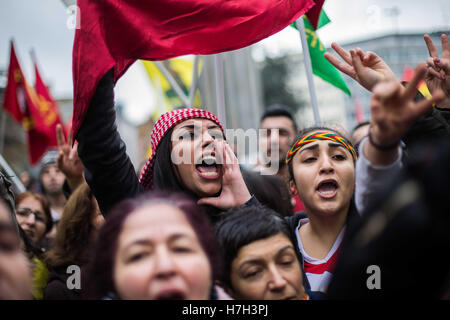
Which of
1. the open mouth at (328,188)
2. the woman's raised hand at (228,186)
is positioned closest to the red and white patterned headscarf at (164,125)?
the woman's raised hand at (228,186)

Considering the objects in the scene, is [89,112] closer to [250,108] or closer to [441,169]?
[441,169]

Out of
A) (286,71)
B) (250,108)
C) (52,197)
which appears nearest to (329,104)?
(286,71)

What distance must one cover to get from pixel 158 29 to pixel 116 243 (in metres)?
1.55

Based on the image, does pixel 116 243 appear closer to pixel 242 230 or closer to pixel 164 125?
pixel 242 230

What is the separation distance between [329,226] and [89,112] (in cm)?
130

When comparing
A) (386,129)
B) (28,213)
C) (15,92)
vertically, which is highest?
(15,92)

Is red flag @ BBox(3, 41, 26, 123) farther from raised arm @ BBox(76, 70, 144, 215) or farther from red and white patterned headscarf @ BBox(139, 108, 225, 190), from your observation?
raised arm @ BBox(76, 70, 144, 215)

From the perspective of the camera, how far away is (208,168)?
8.76 feet

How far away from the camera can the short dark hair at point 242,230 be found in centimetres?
194

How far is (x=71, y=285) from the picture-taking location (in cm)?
254

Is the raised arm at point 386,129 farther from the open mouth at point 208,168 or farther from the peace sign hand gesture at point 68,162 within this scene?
the peace sign hand gesture at point 68,162

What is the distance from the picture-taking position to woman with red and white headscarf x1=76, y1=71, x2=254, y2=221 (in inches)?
86.9

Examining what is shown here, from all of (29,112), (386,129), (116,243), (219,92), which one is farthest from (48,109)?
(386,129)

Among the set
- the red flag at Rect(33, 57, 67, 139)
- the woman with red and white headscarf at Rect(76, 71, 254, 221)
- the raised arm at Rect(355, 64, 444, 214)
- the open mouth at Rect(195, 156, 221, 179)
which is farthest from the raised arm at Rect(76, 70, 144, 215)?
the red flag at Rect(33, 57, 67, 139)
